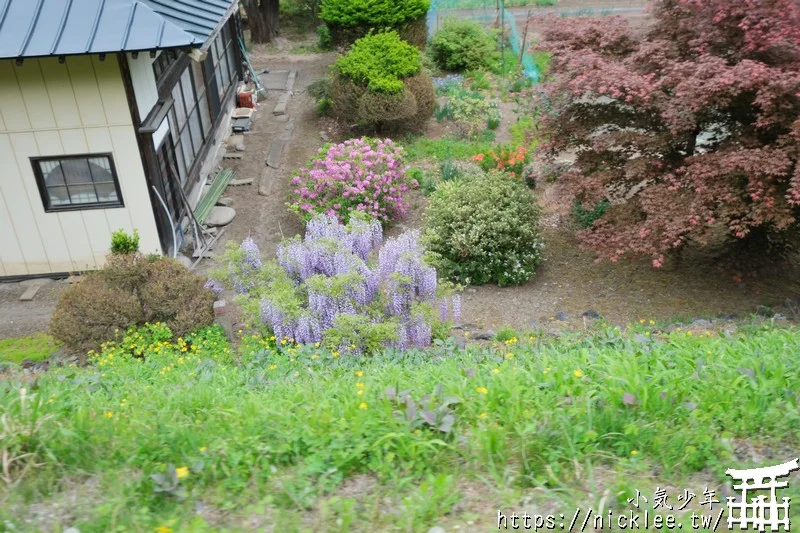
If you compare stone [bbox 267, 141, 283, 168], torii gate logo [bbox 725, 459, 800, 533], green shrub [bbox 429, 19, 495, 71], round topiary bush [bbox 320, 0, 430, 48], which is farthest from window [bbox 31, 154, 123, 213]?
green shrub [bbox 429, 19, 495, 71]

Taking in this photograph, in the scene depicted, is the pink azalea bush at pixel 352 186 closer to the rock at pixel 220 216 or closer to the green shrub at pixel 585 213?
the rock at pixel 220 216

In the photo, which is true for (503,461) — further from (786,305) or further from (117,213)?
(117,213)

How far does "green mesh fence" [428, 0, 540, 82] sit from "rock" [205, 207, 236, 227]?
1056cm

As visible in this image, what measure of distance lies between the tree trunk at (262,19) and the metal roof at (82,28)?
14.8 meters

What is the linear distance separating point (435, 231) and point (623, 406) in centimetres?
691

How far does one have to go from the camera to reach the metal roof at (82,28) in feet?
30.4

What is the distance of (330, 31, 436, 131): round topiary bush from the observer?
52.0 ft

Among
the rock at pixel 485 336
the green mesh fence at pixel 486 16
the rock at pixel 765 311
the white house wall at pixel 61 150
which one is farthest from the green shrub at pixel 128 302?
the green mesh fence at pixel 486 16

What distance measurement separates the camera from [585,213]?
12352 mm

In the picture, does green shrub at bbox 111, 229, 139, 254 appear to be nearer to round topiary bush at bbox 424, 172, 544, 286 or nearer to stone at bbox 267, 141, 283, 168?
round topiary bush at bbox 424, 172, 544, 286

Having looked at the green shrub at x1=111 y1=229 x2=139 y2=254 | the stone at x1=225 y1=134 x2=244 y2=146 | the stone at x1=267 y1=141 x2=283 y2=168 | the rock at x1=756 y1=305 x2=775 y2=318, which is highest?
the green shrub at x1=111 y1=229 x2=139 y2=254

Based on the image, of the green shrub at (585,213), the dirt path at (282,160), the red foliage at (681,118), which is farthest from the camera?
the dirt path at (282,160)

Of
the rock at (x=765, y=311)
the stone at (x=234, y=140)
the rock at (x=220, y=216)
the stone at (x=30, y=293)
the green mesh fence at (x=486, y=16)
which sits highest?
the green mesh fence at (x=486, y=16)

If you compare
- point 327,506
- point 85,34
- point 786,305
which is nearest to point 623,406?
point 327,506
